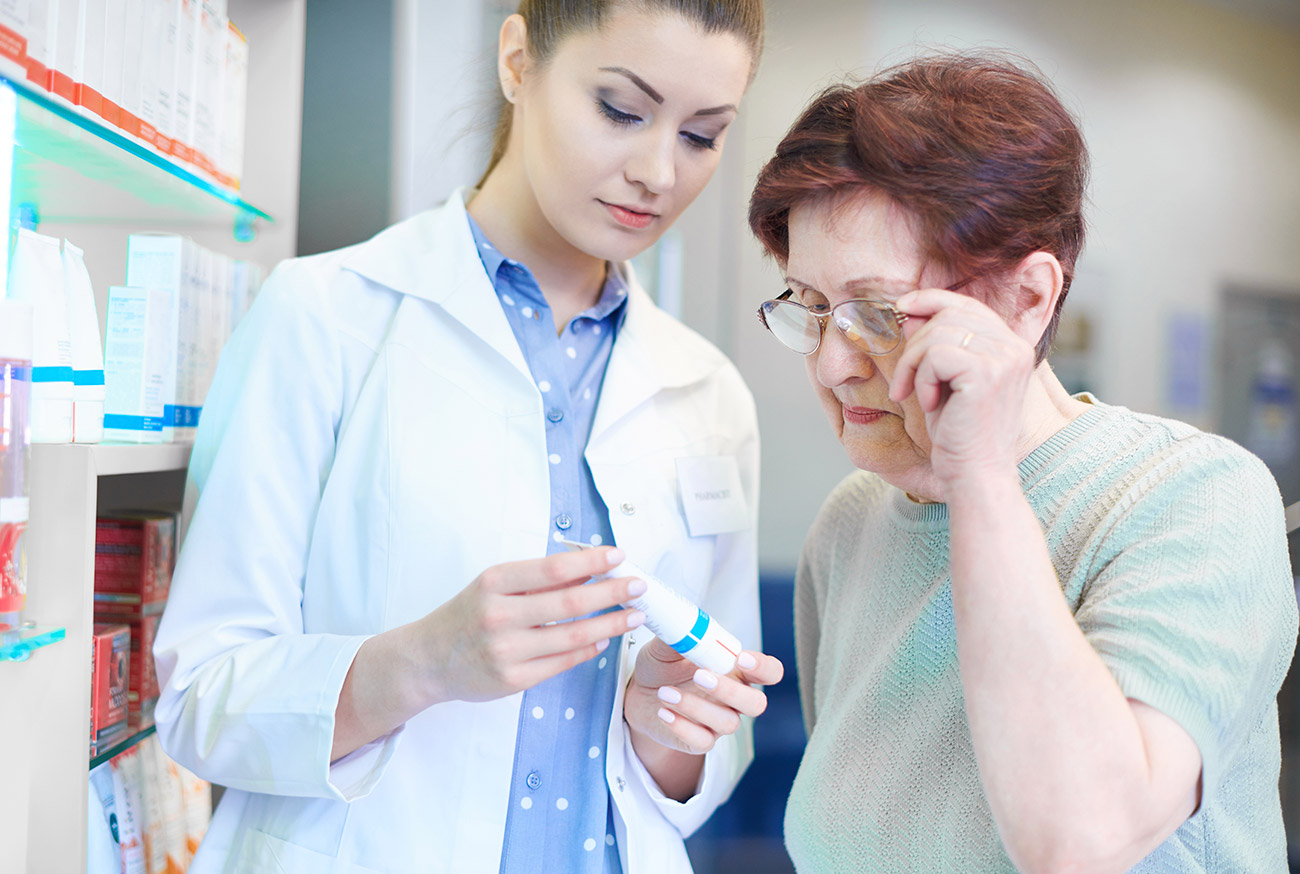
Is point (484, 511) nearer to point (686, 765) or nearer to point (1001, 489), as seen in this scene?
point (686, 765)

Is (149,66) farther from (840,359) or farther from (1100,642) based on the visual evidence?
(1100,642)

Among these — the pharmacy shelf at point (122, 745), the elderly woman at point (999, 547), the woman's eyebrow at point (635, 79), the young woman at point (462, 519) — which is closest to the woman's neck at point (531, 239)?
the young woman at point (462, 519)

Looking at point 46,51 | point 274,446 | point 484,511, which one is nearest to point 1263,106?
point 484,511

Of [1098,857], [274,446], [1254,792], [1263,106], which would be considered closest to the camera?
[1098,857]

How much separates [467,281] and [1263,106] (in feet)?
6.40

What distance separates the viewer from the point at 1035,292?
3.42ft

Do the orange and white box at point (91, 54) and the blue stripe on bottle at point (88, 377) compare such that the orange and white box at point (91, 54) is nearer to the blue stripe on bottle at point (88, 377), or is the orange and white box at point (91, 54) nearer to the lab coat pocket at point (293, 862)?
the blue stripe on bottle at point (88, 377)

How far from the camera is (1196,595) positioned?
837mm

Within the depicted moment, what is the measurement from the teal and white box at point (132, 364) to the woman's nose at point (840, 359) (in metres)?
0.93

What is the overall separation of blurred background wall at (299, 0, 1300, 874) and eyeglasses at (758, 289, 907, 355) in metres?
1.05

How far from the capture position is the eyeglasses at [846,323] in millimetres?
1020

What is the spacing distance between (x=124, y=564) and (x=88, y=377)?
421mm

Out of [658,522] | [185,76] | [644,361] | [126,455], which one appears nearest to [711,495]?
[658,522]

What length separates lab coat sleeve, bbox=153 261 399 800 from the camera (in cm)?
116
